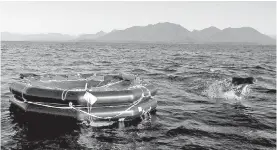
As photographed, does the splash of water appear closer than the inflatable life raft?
No

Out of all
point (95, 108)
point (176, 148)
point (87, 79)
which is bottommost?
point (176, 148)

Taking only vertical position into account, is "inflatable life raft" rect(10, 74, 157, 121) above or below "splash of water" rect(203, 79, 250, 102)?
above

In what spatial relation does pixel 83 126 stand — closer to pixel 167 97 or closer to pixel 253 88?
pixel 167 97

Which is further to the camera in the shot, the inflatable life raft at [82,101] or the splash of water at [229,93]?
the splash of water at [229,93]

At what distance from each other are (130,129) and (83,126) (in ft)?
5.10

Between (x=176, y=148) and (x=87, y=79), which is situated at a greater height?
(x=87, y=79)

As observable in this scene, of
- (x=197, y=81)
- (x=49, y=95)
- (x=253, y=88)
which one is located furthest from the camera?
(x=197, y=81)

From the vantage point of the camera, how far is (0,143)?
7586 mm

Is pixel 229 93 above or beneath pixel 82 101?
beneath

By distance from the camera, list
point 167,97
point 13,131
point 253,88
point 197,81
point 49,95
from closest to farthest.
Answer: point 13,131 < point 49,95 < point 167,97 < point 253,88 < point 197,81

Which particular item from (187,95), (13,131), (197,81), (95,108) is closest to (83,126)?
(95,108)

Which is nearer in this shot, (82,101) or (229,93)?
(82,101)

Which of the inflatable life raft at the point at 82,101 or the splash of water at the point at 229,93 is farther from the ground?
the inflatable life raft at the point at 82,101

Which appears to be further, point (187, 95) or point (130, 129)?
point (187, 95)
